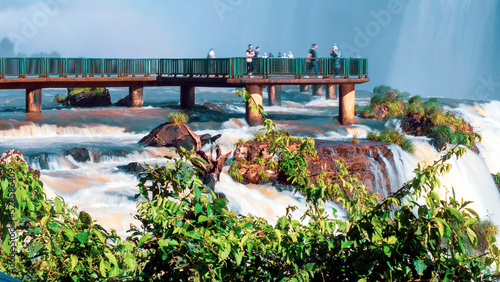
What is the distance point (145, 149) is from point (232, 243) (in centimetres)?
2051

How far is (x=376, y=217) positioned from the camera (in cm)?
472

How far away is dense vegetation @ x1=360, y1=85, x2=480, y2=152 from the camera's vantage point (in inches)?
1139

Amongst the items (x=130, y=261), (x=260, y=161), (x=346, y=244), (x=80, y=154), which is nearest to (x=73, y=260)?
(x=130, y=261)

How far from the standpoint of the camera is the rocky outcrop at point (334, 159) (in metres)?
21.5

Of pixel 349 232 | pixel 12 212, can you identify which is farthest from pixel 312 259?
pixel 12 212

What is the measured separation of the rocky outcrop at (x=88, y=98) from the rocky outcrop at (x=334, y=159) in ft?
69.9

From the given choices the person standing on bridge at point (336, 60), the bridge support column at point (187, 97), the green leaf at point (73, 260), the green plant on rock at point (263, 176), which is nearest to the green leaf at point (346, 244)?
the green leaf at point (73, 260)

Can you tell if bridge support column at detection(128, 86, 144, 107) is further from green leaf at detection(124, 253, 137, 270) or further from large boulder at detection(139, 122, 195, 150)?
green leaf at detection(124, 253, 137, 270)

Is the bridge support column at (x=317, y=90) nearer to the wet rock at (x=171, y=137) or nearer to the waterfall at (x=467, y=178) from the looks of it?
the waterfall at (x=467, y=178)

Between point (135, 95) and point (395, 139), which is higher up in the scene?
point (135, 95)

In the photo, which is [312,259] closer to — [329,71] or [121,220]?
[121,220]

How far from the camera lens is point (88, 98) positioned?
41.8m

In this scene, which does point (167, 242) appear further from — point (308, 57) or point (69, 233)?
point (308, 57)

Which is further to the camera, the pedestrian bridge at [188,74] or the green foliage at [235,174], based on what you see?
the pedestrian bridge at [188,74]
